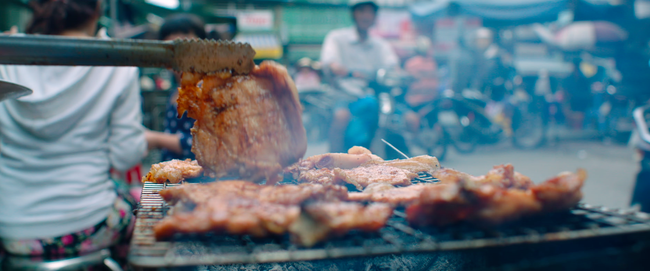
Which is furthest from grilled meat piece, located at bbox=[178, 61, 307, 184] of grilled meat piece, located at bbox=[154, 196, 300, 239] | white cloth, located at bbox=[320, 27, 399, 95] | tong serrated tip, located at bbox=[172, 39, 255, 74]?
white cloth, located at bbox=[320, 27, 399, 95]

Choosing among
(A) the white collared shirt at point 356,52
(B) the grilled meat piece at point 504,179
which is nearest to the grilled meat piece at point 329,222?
(B) the grilled meat piece at point 504,179

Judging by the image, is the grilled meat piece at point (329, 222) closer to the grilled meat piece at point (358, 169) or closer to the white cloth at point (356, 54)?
the grilled meat piece at point (358, 169)

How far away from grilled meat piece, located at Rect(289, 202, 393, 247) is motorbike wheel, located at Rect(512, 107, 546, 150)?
1146cm

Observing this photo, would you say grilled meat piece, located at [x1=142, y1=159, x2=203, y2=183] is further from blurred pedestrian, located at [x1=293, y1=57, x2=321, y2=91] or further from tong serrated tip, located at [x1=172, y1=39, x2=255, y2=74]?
blurred pedestrian, located at [x1=293, y1=57, x2=321, y2=91]

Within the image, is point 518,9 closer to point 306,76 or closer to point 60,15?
point 306,76

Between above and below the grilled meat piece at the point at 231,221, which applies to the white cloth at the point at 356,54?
above

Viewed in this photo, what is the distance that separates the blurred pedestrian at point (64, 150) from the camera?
2.56m

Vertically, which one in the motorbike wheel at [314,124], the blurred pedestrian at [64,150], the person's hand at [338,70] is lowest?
the motorbike wheel at [314,124]

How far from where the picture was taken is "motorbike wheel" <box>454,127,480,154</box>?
33.1 feet

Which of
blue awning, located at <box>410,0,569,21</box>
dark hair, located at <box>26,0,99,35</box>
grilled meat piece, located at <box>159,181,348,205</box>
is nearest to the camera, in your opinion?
grilled meat piece, located at <box>159,181,348,205</box>

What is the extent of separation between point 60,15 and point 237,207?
8.10 ft

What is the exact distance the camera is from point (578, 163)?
367 inches

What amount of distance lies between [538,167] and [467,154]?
78.5 inches

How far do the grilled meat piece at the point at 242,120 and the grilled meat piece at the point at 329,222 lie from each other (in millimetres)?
704
